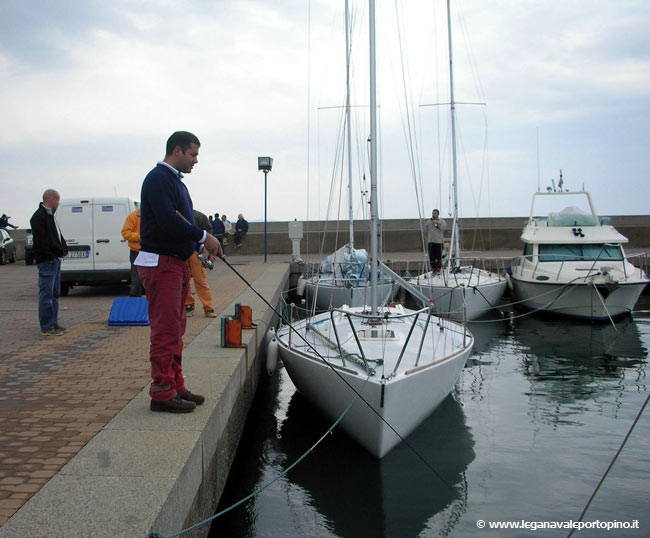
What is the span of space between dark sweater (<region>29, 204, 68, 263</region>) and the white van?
565 centimetres

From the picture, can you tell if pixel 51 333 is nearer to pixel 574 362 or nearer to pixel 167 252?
pixel 167 252

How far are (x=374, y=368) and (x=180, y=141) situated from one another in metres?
3.02

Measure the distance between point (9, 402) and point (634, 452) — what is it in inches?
246

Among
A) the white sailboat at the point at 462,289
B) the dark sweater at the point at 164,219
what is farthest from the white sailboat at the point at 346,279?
the dark sweater at the point at 164,219

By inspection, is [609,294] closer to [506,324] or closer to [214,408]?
[506,324]

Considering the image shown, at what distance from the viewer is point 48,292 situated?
→ 28.1 ft

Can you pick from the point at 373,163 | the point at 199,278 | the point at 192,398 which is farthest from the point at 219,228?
the point at 192,398

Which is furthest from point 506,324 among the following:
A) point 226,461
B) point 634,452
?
point 226,461

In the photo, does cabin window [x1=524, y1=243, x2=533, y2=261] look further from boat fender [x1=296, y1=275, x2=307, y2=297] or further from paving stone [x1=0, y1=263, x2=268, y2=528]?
paving stone [x1=0, y1=263, x2=268, y2=528]

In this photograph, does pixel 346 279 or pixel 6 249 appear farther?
pixel 6 249

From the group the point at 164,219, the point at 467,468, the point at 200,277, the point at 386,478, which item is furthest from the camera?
the point at 200,277

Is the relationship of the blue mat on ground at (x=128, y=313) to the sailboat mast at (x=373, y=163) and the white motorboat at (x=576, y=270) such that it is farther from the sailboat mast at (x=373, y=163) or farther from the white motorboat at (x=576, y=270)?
the white motorboat at (x=576, y=270)

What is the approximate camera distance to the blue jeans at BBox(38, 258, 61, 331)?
8.59 metres

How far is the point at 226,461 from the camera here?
6043 mm
